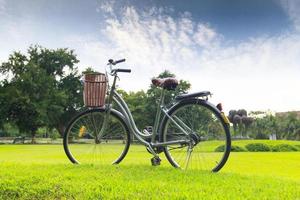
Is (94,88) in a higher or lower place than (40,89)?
lower

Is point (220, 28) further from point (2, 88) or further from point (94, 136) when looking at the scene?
point (2, 88)

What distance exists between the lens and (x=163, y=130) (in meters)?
5.11

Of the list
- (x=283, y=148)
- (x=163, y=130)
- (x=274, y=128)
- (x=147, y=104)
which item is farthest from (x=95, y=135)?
(x=274, y=128)

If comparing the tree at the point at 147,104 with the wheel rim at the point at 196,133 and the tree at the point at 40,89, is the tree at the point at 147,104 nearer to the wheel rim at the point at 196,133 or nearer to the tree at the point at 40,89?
the tree at the point at 40,89

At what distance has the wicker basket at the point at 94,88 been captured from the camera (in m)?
5.12

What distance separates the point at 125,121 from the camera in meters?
5.45

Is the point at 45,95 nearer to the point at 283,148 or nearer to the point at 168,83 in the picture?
the point at 283,148

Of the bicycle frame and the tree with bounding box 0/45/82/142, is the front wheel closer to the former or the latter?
the bicycle frame

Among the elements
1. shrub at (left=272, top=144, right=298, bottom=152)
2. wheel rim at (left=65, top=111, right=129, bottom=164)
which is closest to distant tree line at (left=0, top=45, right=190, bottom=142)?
shrub at (left=272, top=144, right=298, bottom=152)

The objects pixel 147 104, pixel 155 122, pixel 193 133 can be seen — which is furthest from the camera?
pixel 147 104

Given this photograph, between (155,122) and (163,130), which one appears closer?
(163,130)

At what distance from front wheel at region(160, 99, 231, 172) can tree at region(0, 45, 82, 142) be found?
33.2 meters

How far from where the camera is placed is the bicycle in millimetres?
4930

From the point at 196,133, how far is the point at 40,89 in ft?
119
